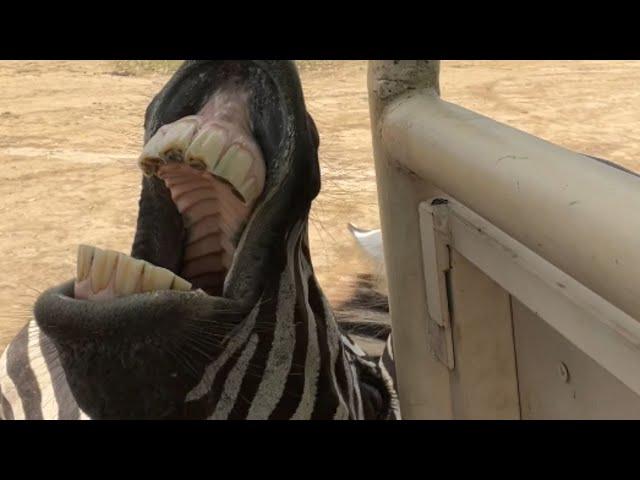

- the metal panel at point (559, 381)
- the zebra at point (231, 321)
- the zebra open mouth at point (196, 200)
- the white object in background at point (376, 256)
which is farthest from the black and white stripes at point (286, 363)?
the white object in background at point (376, 256)

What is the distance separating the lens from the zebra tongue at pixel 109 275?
1.27 m

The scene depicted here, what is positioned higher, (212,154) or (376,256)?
(212,154)

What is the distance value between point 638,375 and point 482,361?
579mm

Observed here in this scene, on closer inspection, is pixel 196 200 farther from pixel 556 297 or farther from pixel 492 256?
pixel 556 297

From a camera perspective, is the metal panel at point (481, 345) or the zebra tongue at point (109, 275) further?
the metal panel at point (481, 345)

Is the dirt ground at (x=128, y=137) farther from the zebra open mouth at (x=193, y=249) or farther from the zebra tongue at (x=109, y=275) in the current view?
the zebra tongue at (x=109, y=275)

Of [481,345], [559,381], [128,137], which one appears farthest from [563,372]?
[128,137]

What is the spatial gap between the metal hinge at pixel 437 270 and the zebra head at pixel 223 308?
0.71 feet

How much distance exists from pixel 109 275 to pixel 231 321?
0.22 meters

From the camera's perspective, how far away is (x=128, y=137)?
A: 5.73 metres

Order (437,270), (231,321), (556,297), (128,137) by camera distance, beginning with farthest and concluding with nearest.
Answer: (128,137) < (437,270) < (231,321) < (556,297)

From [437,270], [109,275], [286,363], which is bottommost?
[286,363]

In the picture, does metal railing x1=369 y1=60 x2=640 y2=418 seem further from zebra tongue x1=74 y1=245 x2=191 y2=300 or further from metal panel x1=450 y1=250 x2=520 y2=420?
zebra tongue x1=74 y1=245 x2=191 y2=300
